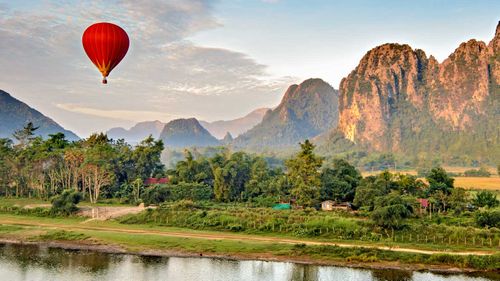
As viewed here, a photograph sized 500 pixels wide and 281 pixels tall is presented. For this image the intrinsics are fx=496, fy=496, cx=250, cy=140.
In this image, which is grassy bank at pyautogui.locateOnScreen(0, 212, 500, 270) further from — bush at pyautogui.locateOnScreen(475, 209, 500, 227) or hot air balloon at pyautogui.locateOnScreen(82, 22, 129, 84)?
hot air balloon at pyautogui.locateOnScreen(82, 22, 129, 84)

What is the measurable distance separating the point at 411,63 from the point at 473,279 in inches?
3943

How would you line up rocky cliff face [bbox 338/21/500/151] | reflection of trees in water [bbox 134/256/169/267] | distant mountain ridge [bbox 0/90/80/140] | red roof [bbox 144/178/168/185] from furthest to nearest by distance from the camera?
distant mountain ridge [bbox 0/90/80/140], rocky cliff face [bbox 338/21/500/151], red roof [bbox 144/178/168/185], reflection of trees in water [bbox 134/256/169/267]

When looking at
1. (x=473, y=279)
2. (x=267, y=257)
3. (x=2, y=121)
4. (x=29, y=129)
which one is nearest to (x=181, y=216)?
(x=267, y=257)

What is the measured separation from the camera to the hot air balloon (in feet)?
76.3

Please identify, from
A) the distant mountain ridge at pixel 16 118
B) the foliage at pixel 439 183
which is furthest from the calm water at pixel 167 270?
the distant mountain ridge at pixel 16 118

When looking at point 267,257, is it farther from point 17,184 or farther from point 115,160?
point 17,184

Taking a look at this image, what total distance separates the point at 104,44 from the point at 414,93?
322 ft

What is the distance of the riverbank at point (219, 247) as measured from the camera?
20781mm

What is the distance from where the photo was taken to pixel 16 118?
5325 inches

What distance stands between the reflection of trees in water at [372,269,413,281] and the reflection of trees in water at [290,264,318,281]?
2348 mm

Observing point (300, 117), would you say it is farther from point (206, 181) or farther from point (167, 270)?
point (167, 270)

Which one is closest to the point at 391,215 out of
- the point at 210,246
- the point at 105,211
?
the point at 210,246

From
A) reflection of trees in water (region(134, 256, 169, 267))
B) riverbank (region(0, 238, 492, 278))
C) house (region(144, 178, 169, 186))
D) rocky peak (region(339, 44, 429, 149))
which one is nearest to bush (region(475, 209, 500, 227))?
riverbank (region(0, 238, 492, 278))

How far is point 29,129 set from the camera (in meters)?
47.7
